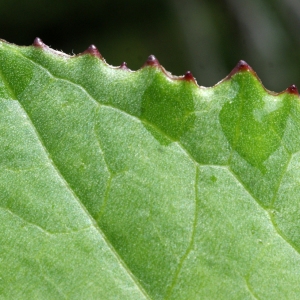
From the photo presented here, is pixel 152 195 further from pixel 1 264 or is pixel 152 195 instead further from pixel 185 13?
pixel 185 13

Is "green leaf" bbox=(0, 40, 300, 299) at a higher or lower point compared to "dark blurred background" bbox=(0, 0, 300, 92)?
higher

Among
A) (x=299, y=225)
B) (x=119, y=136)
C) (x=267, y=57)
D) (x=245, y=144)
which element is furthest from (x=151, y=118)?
(x=267, y=57)

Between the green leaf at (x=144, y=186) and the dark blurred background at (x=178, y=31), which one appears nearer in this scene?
the green leaf at (x=144, y=186)

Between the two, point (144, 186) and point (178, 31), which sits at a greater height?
point (144, 186)

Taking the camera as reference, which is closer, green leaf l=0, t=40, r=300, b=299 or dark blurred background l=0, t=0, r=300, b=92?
green leaf l=0, t=40, r=300, b=299

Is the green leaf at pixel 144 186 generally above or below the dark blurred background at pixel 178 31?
above
